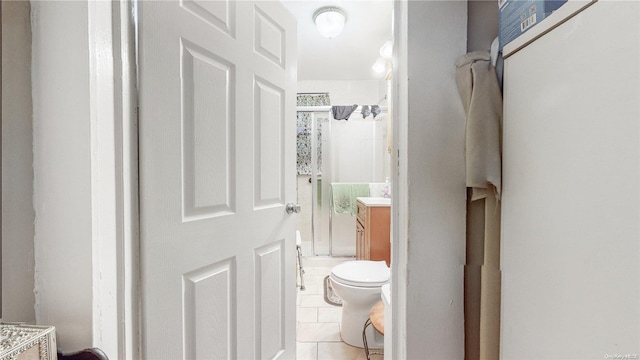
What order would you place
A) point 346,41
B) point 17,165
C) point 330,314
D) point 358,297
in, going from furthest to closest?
point 346,41 → point 330,314 → point 358,297 → point 17,165

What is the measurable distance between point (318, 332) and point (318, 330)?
0.02 m

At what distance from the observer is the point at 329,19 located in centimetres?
194

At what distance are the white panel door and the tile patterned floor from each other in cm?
37

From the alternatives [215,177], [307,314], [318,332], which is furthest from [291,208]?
[307,314]

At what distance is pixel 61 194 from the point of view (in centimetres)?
52

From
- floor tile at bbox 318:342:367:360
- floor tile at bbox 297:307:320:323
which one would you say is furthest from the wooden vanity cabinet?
floor tile at bbox 318:342:367:360

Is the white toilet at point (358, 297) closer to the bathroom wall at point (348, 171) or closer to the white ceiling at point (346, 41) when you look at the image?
the bathroom wall at point (348, 171)

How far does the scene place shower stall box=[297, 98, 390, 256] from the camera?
312 centimetres

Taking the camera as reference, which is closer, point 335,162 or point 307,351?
point 307,351

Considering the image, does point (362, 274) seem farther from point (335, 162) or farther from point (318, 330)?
point (335, 162)

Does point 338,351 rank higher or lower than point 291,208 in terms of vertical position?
lower

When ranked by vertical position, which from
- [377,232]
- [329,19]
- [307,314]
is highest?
[329,19]

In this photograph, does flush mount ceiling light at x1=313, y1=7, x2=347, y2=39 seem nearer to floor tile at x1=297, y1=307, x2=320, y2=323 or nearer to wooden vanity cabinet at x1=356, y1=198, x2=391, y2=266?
wooden vanity cabinet at x1=356, y1=198, x2=391, y2=266

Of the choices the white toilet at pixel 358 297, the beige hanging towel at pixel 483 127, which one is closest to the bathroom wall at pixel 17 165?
the beige hanging towel at pixel 483 127
